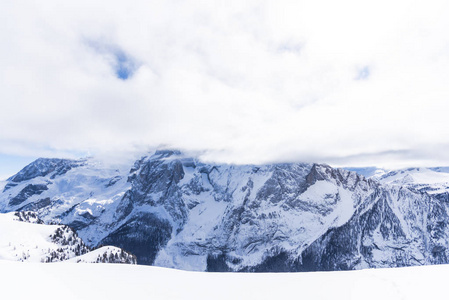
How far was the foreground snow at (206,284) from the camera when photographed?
33.3ft

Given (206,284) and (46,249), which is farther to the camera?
(46,249)

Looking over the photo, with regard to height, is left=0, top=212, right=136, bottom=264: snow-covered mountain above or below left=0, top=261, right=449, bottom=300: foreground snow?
below

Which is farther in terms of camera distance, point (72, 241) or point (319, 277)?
point (72, 241)

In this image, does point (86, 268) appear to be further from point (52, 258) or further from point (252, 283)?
point (52, 258)

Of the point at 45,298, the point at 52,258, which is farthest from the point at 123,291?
the point at 52,258

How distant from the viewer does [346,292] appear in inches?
428

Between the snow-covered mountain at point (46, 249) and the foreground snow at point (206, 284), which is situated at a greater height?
the foreground snow at point (206, 284)

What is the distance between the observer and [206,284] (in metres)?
12.0

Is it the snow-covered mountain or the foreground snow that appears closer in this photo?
the foreground snow

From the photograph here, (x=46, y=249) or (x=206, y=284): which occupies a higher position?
(x=206, y=284)

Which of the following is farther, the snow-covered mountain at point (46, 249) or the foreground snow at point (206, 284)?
the snow-covered mountain at point (46, 249)

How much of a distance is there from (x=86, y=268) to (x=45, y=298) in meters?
4.52

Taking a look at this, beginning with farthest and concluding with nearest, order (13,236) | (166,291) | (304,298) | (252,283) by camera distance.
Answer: (13,236), (252,283), (166,291), (304,298)

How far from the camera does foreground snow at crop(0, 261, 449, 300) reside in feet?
33.3
